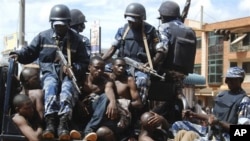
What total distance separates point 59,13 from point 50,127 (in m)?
1.29

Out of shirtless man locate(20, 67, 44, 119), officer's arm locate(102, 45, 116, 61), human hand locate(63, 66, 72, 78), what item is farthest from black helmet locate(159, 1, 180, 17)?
shirtless man locate(20, 67, 44, 119)

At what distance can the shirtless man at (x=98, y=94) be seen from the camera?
5348mm

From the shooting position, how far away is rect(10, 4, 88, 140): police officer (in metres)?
5.28

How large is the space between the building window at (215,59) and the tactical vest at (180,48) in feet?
129

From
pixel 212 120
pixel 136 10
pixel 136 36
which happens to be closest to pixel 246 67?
pixel 136 36

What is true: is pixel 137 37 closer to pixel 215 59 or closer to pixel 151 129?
pixel 151 129

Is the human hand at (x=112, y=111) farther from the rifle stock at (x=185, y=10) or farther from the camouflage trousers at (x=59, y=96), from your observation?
the rifle stock at (x=185, y=10)

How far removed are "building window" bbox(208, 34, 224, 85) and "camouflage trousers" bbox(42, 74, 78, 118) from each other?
40.7 m

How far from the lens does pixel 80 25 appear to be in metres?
7.34

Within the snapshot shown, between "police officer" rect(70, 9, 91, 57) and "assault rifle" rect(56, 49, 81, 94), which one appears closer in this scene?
"assault rifle" rect(56, 49, 81, 94)

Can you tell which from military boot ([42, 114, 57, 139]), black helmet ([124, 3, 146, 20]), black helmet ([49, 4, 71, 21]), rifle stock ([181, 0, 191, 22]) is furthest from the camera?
rifle stock ([181, 0, 191, 22])

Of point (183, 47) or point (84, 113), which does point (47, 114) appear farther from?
point (183, 47)

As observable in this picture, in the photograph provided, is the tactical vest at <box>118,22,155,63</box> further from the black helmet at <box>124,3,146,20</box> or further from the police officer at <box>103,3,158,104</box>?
the black helmet at <box>124,3,146,20</box>

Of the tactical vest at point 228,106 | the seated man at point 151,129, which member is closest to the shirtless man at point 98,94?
the seated man at point 151,129
